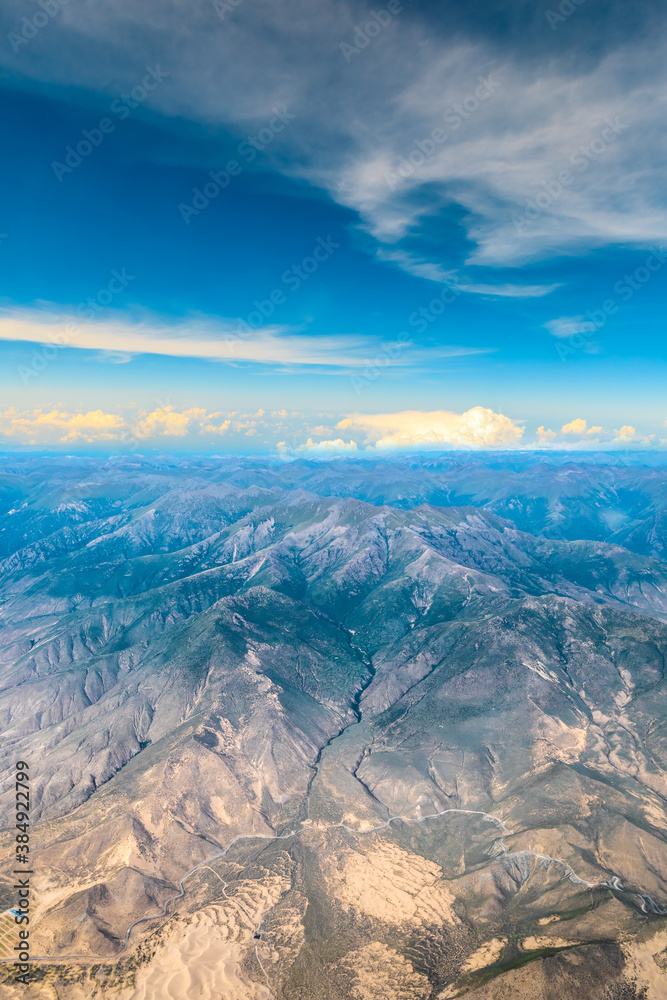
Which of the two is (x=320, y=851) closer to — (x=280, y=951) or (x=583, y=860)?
(x=280, y=951)

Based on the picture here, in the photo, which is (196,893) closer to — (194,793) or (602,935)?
(194,793)

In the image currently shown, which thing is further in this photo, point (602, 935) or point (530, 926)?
point (530, 926)

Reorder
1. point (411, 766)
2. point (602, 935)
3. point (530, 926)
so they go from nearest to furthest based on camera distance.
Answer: point (602, 935) → point (530, 926) → point (411, 766)

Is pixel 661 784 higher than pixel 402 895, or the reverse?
pixel 661 784

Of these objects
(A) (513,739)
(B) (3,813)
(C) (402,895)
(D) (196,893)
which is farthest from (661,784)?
(B) (3,813)

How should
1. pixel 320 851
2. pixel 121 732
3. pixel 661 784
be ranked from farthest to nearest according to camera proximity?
pixel 121 732
pixel 661 784
pixel 320 851

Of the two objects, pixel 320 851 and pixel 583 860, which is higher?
pixel 583 860

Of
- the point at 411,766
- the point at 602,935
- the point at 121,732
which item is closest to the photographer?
the point at 602,935

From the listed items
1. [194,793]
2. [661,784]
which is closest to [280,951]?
[194,793]

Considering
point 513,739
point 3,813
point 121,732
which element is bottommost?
point 3,813
